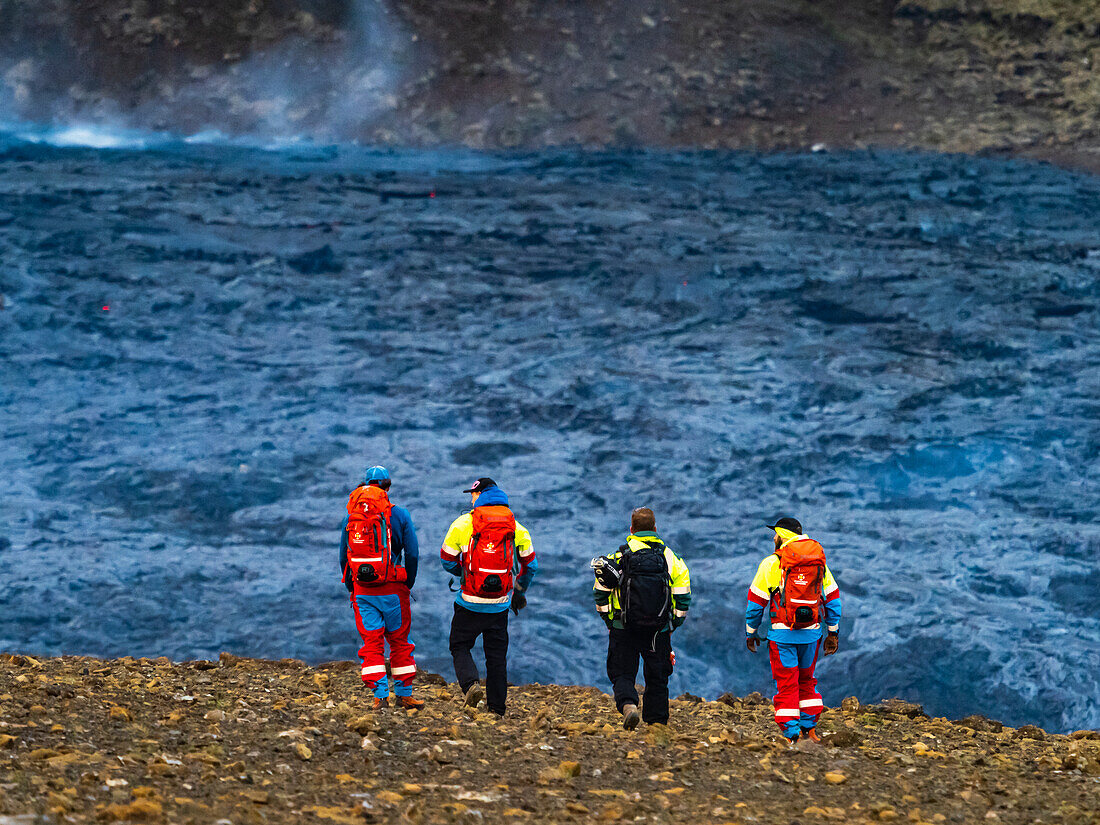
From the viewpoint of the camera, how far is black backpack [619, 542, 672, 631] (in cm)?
776

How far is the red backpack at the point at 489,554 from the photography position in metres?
8.05

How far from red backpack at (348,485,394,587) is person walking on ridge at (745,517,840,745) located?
2.55 metres

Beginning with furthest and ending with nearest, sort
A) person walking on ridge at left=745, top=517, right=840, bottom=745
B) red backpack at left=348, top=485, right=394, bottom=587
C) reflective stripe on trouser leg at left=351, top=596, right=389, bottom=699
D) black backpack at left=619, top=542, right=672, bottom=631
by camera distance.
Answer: reflective stripe on trouser leg at left=351, top=596, right=389, bottom=699 → red backpack at left=348, top=485, right=394, bottom=587 → person walking on ridge at left=745, top=517, right=840, bottom=745 → black backpack at left=619, top=542, right=672, bottom=631

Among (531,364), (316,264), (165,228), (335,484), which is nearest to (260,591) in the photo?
(335,484)

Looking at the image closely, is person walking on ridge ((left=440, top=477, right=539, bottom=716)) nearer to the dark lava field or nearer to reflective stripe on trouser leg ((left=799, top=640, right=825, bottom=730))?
reflective stripe on trouser leg ((left=799, top=640, right=825, bottom=730))

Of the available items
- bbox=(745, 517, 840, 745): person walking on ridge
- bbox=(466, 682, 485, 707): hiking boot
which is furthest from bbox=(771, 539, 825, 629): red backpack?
bbox=(466, 682, 485, 707): hiking boot

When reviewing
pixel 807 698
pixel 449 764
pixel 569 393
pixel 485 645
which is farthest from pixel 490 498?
pixel 569 393

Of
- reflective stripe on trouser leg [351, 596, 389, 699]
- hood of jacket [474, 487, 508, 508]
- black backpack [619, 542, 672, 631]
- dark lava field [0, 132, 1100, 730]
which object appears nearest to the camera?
black backpack [619, 542, 672, 631]

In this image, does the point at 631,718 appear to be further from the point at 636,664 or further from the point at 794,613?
the point at 794,613

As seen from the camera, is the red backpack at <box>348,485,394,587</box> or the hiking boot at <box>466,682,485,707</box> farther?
the hiking boot at <box>466,682,485,707</box>

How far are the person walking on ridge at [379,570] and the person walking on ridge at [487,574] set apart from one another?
0.34 m

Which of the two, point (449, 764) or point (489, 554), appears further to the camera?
point (489, 554)

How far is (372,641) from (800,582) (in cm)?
306

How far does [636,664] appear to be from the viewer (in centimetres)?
826
